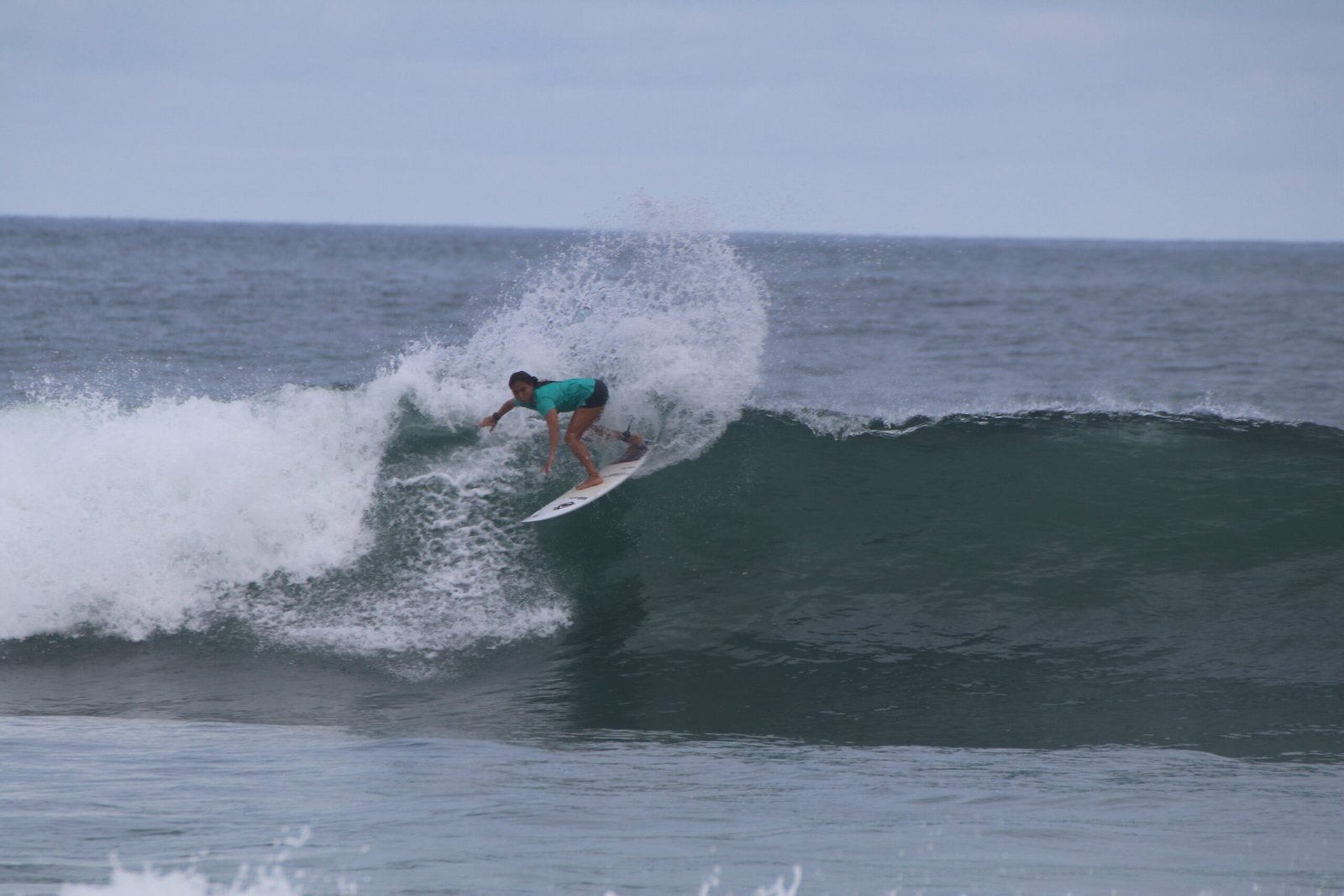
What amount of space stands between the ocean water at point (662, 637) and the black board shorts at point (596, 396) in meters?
1.16

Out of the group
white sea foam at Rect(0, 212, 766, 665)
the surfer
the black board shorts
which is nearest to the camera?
the surfer

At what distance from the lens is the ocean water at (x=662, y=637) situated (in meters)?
5.22

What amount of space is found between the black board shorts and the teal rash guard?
15 mm

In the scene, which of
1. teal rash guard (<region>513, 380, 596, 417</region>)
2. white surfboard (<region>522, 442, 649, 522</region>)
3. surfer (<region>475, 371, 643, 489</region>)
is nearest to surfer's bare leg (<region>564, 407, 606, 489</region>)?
surfer (<region>475, 371, 643, 489</region>)

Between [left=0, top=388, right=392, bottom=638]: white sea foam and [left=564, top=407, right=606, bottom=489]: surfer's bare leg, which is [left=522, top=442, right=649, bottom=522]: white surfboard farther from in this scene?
[left=0, top=388, right=392, bottom=638]: white sea foam

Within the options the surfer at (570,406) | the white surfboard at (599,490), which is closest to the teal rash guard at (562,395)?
the surfer at (570,406)

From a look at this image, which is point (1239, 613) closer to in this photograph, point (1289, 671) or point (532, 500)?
point (1289, 671)

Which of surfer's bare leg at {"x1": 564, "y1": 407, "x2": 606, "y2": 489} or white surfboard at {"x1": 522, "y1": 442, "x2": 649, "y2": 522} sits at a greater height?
surfer's bare leg at {"x1": 564, "y1": 407, "x2": 606, "y2": 489}

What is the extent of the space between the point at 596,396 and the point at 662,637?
80.3 inches

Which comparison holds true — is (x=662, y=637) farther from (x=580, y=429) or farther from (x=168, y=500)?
(x=168, y=500)

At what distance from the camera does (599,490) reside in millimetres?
10055

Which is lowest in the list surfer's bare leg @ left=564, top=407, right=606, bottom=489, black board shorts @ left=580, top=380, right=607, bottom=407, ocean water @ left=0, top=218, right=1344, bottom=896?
ocean water @ left=0, top=218, right=1344, bottom=896

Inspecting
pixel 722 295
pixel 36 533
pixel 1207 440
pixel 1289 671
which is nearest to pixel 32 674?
pixel 36 533

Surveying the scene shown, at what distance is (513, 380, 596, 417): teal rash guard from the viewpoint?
30.9ft
